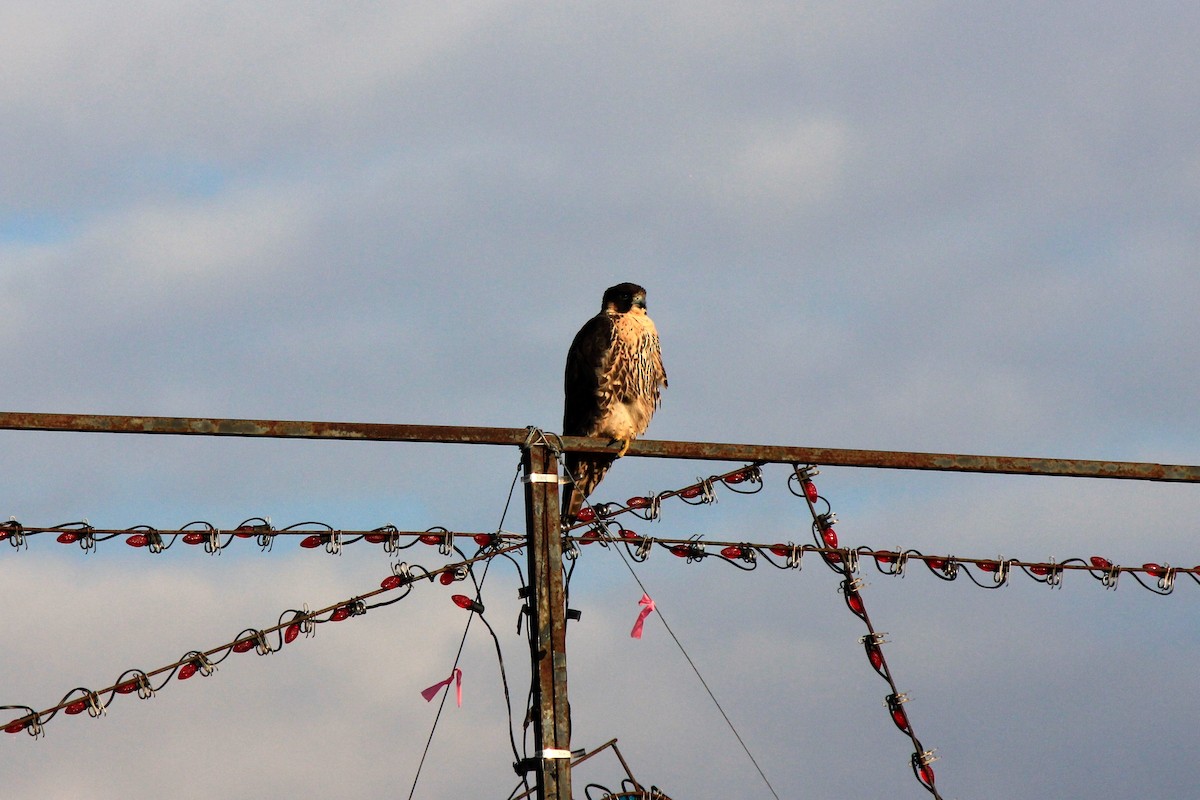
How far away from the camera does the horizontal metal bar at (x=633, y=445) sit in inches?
245

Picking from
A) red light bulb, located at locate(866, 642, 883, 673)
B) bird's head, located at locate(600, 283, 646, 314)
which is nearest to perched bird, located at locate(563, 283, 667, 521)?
bird's head, located at locate(600, 283, 646, 314)

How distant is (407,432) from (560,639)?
3.34ft

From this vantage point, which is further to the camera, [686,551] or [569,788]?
[686,551]

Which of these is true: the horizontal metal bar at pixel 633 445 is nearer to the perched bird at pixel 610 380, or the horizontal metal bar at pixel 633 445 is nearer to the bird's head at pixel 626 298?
the perched bird at pixel 610 380

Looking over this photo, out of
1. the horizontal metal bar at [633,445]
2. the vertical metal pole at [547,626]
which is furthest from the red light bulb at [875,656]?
the vertical metal pole at [547,626]

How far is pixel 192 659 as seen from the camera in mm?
6484

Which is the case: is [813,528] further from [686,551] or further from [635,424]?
[635,424]

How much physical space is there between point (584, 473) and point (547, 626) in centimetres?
372

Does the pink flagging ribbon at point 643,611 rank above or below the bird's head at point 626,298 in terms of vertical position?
below

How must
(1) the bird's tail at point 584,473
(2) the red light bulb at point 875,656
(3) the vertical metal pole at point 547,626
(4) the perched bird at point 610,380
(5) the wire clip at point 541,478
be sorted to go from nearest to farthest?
1. (3) the vertical metal pole at point 547,626
2. (5) the wire clip at point 541,478
3. (2) the red light bulb at point 875,656
4. (1) the bird's tail at point 584,473
5. (4) the perched bird at point 610,380

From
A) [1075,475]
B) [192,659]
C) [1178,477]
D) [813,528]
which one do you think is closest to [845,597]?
[813,528]

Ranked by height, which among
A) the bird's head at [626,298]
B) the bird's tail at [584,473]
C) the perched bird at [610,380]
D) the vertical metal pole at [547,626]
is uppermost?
the bird's head at [626,298]

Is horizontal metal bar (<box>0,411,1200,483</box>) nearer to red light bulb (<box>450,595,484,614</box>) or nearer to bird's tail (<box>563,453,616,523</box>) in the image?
red light bulb (<box>450,595,484,614</box>)

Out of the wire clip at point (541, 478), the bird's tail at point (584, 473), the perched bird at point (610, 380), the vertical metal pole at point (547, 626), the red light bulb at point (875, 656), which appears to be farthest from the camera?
the perched bird at point (610, 380)
